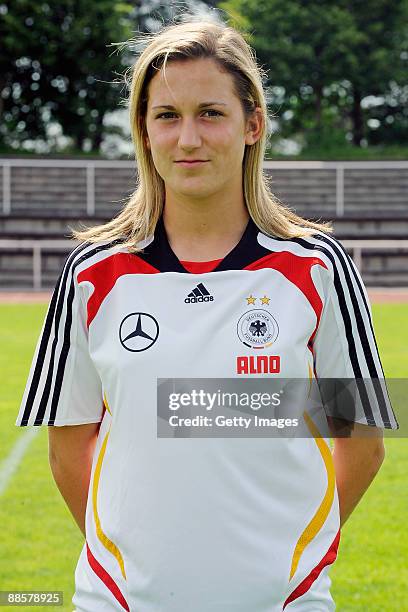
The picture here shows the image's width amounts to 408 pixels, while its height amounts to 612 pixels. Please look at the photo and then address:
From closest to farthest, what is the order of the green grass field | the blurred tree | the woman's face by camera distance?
the woman's face < the green grass field < the blurred tree

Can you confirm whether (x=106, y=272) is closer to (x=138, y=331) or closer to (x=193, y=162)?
(x=138, y=331)

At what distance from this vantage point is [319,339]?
2061mm

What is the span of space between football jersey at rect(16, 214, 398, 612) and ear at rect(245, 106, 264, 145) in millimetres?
191

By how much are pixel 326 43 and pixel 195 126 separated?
34.0 meters

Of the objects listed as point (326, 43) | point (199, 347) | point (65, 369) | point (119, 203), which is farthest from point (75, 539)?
point (326, 43)

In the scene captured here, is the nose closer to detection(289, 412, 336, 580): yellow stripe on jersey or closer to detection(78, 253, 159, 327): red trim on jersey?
detection(78, 253, 159, 327): red trim on jersey

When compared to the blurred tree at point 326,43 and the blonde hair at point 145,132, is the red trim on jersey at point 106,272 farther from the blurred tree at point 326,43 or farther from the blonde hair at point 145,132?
the blurred tree at point 326,43

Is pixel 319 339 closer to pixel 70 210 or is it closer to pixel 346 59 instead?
pixel 70 210

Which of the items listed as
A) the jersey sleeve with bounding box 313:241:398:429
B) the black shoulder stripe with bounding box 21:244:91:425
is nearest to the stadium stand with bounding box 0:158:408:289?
the black shoulder stripe with bounding box 21:244:91:425

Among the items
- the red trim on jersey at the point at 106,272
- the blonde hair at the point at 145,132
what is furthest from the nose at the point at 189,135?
the red trim on jersey at the point at 106,272

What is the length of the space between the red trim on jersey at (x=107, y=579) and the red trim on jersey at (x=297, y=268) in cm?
58

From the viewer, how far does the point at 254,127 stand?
218 cm

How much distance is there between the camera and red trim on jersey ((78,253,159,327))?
207 cm

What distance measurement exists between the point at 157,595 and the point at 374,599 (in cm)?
254
